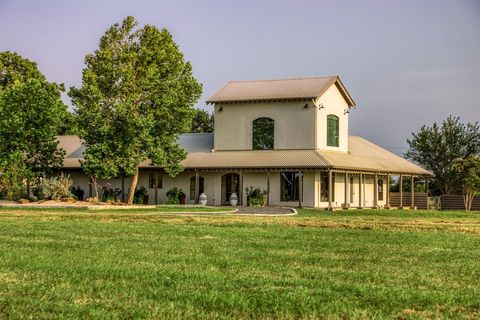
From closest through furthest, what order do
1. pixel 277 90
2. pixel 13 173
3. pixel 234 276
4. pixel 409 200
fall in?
pixel 234 276
pixel 13 173
pixel 277 90
pixel 409 200

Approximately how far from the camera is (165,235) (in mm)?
17438

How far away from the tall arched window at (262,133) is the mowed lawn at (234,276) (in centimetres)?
2690

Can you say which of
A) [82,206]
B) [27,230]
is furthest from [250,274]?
[82,206]

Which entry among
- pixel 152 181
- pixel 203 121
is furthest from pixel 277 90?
pixel 203 121

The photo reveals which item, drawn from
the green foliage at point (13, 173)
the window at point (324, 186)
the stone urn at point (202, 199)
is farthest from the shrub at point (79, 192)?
the window at point (324, 186)

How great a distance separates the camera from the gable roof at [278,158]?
4156 cm

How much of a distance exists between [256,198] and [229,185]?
134 inches

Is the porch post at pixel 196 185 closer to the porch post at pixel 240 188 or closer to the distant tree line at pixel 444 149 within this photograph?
the porch post at pixel 240 188

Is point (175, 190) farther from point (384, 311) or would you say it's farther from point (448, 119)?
point (384, 311)

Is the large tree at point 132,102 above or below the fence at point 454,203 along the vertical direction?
above

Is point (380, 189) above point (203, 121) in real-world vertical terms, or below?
below

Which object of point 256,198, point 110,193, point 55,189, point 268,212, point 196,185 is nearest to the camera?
point 268,212

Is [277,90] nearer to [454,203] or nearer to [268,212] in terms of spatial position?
[268,212]

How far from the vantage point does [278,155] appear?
43.2 metres
